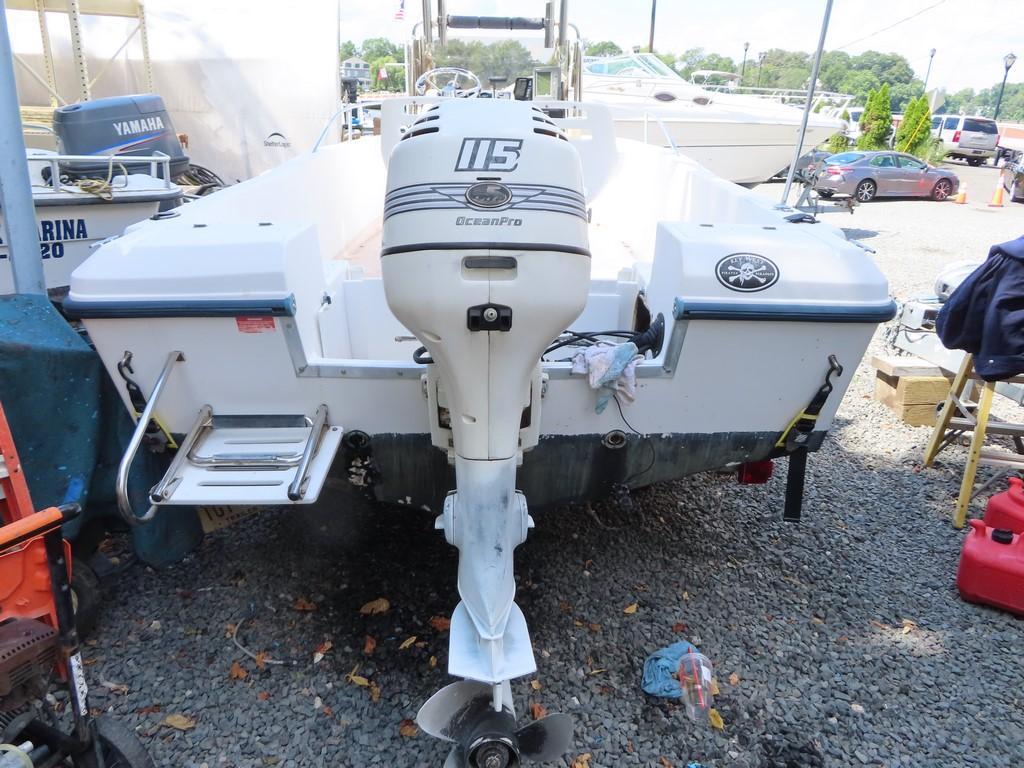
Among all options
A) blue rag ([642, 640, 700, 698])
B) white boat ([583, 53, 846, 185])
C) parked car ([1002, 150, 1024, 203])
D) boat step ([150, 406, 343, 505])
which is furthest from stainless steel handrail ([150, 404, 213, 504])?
parked car ([1002, 150, 1024, 203])

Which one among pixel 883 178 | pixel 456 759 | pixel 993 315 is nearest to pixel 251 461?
pixel 456 759

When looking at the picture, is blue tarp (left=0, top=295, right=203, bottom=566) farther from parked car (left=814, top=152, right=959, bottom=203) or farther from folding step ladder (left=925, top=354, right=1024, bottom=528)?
parked car (left=814, top=152, right=959, bottom=203)

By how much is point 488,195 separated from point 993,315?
2.41 metres

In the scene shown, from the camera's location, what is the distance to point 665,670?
230 cm

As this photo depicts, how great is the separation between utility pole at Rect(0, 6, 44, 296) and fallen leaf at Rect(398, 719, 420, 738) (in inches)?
79.1

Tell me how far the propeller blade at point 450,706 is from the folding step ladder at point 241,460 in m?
0.60

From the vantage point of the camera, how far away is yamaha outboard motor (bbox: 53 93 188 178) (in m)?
5.15

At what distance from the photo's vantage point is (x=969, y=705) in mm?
2242

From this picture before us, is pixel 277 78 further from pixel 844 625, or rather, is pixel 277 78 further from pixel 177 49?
pixel 844 625

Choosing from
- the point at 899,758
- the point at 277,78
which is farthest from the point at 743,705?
the point at 277,78

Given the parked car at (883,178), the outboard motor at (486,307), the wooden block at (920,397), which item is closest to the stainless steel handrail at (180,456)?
the outboard motor at (486,307)

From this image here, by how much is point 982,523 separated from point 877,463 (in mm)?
1074

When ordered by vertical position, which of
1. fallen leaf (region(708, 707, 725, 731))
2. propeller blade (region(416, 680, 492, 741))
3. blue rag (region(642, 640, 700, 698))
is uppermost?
propeller blade (region(416, 680, 492, 741))

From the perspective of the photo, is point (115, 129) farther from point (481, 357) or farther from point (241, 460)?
point (481, 357)
